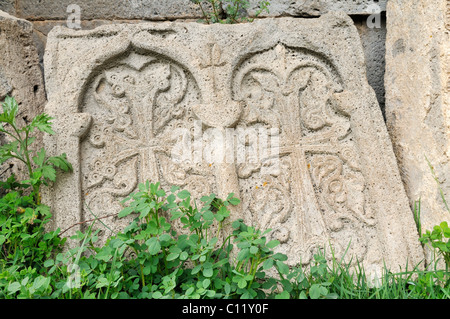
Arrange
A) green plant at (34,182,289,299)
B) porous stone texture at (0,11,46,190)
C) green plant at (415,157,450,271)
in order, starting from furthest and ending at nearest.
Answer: porous stone texture at (0,11,46,190) → green plant at (415,157,450,271) → green plant at (34,182,289,299)

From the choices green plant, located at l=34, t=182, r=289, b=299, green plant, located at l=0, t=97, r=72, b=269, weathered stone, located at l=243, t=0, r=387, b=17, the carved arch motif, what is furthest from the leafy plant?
weathered stone, located at l=243, t=0, r=387, b=17

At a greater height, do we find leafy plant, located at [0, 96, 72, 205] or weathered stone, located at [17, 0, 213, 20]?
weathered stone, located at [17, 0, 213, 20]

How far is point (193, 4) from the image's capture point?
2984mm

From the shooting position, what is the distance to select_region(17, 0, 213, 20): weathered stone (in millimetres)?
2988

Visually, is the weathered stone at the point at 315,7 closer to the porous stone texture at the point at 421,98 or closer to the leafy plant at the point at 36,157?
the porous stone texture at the point at 421,98

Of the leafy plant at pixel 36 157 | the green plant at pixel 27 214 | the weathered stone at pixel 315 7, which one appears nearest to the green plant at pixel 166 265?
the green plant at pixel 27 214

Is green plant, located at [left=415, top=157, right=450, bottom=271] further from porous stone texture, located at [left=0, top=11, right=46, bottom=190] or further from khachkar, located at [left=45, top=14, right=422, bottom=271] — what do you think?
porous stone texture, located at [left=0, top=11, right=46, bottom=190]

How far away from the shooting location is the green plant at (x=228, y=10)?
2.78m

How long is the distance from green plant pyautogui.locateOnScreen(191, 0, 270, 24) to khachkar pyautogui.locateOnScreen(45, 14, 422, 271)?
56cm

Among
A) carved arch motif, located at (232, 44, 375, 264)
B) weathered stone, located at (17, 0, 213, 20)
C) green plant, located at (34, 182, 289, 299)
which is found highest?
weathered stone, located at (17, 0, 213, 20)

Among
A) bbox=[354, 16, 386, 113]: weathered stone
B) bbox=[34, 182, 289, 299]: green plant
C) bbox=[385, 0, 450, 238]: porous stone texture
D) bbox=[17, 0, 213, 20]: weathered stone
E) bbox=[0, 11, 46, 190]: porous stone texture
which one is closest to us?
bbox=[34, 182, 289, 299]: green plant

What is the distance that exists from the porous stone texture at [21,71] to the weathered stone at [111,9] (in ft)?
2.30
